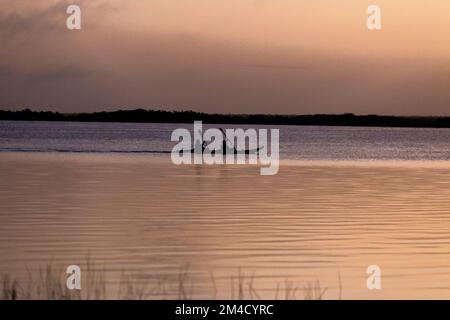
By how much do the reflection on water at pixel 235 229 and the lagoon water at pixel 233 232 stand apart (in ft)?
0.09

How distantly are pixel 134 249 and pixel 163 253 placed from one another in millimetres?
586

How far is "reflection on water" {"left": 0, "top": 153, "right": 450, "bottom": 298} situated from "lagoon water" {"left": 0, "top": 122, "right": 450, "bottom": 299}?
0.03 m

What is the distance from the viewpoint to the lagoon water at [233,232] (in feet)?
46.6

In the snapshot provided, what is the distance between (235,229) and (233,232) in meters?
0.52

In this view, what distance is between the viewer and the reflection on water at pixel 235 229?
14824 millimetres

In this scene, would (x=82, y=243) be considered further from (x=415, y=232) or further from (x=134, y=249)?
(x=415, y=232)

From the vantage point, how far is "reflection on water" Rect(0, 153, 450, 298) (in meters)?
14.8

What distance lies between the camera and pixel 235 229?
20.1m

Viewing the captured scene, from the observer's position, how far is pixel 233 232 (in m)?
19.5

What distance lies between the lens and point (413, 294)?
1345 centimetres

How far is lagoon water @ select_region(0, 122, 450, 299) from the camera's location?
559 inches
